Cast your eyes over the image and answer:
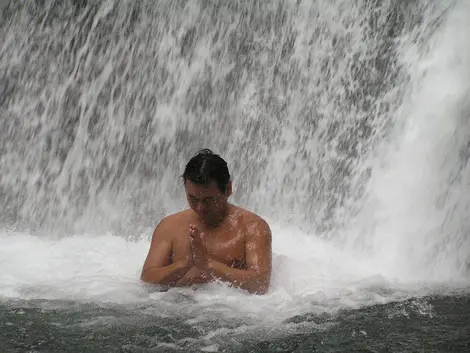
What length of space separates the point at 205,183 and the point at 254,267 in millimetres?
601

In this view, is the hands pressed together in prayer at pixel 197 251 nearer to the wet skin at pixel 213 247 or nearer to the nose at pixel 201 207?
the wet skin at pixel 213 247

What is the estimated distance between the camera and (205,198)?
4.38 metres

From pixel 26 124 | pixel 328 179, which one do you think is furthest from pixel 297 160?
pixel 26 124

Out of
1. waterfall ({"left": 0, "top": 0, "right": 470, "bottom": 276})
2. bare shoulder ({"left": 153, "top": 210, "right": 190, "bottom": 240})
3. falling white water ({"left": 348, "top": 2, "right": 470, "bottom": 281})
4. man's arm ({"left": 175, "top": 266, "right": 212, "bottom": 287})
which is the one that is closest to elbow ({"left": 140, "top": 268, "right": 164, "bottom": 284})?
man's arm ({"left": 175, "top": 266, "right": 212, "bottom": 287})

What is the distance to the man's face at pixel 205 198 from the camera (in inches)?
171

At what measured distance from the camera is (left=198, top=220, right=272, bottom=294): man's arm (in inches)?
170

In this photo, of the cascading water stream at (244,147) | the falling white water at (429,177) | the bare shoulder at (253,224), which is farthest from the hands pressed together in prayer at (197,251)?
the falling white water at (429,177)

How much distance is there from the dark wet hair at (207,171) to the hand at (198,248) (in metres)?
0.35

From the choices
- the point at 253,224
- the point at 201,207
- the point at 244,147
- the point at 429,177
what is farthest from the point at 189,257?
the point at 244,147

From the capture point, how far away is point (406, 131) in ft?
20.2

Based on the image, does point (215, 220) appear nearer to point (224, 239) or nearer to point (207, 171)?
point (224, 239)

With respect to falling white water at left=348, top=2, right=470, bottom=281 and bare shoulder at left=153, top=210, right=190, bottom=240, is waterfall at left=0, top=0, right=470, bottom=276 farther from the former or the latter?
bare shoulder at left=153, top=210, right=190, bottom=240

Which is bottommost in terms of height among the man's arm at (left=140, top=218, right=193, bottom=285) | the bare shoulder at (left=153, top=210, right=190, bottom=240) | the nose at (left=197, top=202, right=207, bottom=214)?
the man's arm at (left=140, top=218, right=193, bottom=285)

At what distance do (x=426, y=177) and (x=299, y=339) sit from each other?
8.60 feet
